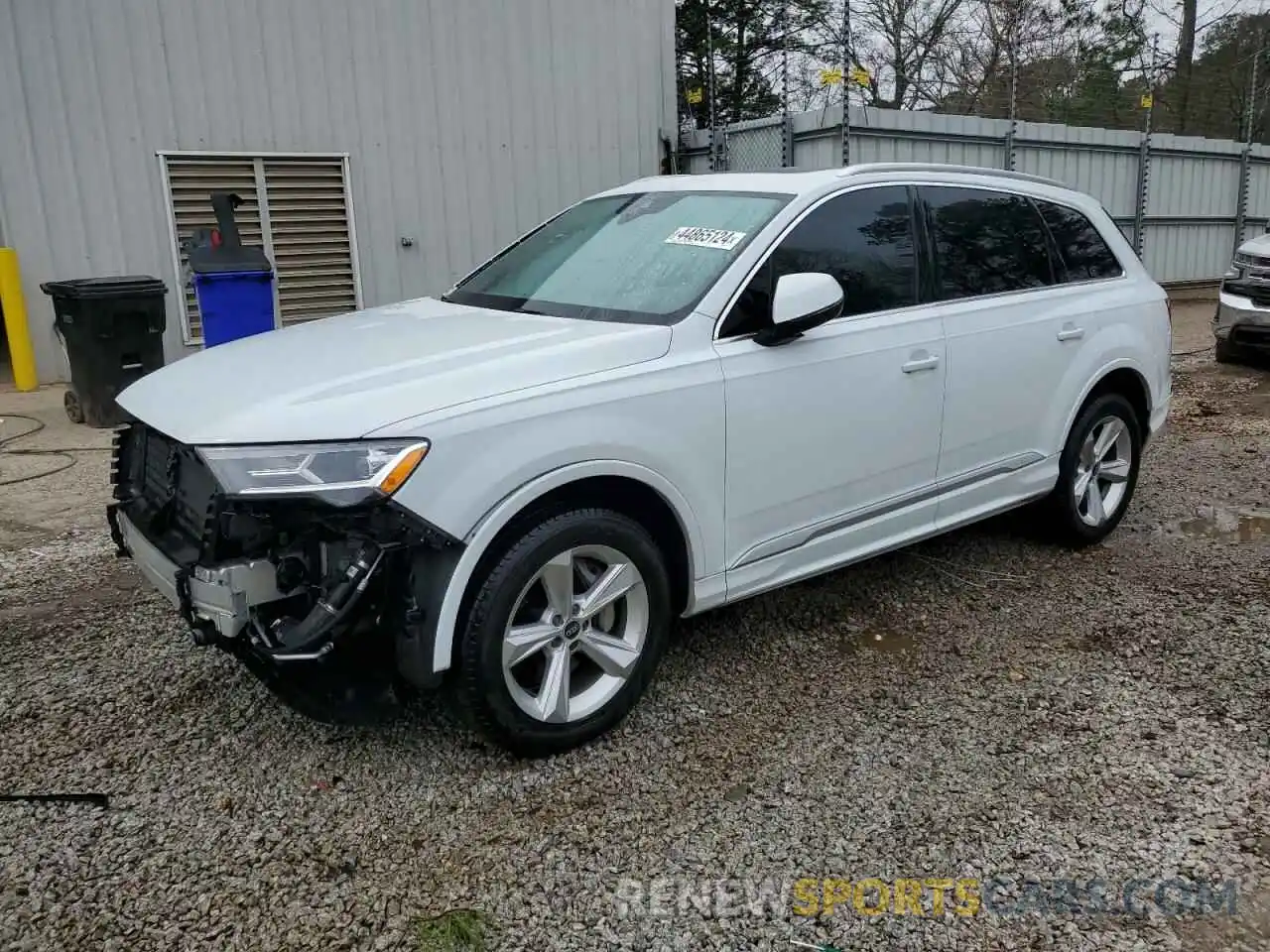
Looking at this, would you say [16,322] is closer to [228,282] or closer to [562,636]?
[228,282]

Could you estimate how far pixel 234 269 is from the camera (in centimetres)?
788

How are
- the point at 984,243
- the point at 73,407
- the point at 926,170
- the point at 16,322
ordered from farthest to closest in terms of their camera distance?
the point at 16,322 → the point at 73,407 → the point at 984,243 → the point at 926,170

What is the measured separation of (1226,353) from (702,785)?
371 inches

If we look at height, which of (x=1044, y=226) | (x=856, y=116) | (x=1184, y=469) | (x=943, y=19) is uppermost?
(x=943, y=19)

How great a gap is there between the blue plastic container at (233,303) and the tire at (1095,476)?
5.82 m

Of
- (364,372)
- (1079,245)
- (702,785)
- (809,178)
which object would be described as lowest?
(702,785)

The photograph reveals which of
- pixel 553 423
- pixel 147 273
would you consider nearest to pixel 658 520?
pixel 553 423

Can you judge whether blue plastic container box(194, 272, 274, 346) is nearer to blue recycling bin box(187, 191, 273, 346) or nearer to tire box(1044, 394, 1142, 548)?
blue recycling bin box(187, 191, 273, 346)

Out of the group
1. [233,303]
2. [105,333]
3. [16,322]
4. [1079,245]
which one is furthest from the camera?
Result: [16,322]

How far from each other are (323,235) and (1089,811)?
8.80m

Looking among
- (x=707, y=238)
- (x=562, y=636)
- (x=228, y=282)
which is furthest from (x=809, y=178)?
(x=228, y=282)

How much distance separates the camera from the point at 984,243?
14.7ft

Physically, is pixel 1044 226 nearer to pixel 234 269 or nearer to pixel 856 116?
pixel 234 269

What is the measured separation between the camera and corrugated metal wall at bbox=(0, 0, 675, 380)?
28.6 feet
